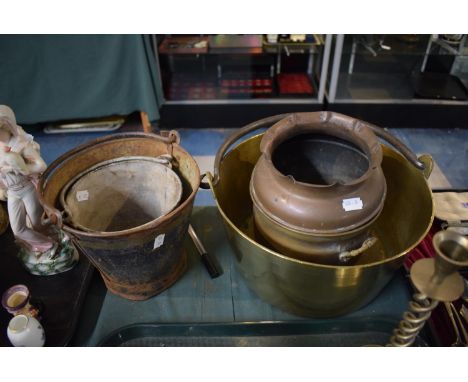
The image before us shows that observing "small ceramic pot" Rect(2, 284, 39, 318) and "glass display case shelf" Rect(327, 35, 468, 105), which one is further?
"glass display case shelf" Rect(327, 35, 468, 105)

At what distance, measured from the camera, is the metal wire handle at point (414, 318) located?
699mm

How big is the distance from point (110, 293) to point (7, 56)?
181 cm

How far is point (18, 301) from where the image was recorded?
1.21 meters

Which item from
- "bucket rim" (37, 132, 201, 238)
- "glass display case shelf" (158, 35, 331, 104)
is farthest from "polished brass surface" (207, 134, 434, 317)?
"glass display case shelf" (158, 35, 331, 104)

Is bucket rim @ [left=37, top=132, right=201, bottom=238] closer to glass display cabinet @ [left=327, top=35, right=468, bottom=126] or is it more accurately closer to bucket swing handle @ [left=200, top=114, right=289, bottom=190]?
bucket swing handle @ [left=200, top=114, right=289, bottom=190]

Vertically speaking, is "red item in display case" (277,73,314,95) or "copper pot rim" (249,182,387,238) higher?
Result: "copper pot rim" (249,182,387,238)

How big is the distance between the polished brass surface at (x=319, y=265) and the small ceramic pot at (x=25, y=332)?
25.7 inches

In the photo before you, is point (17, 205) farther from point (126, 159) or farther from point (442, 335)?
point (442, 335)

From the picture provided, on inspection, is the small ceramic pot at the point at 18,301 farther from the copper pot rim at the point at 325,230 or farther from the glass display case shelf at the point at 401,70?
the glass display case shelf at the point at 401,70

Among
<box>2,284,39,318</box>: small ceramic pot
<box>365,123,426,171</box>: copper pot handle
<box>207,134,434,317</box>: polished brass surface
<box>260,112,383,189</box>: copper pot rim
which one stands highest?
<box>260,112,383,189</box>: copper pot rim

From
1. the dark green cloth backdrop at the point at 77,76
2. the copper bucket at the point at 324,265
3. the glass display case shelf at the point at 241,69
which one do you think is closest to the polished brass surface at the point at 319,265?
the copper bucket at the point at 324,265

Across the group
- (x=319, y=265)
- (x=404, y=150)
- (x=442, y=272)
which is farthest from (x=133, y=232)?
(x=404, y=150)

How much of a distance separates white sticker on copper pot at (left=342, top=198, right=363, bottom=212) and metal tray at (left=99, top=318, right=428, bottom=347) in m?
0.43

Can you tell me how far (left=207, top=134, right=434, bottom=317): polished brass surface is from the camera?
1028 millimetres
